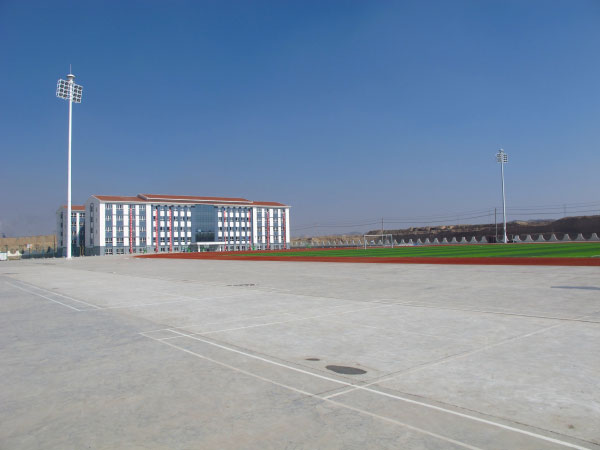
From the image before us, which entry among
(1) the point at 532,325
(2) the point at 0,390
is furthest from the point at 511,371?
(2) the point at 0,390

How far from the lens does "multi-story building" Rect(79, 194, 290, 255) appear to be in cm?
10775

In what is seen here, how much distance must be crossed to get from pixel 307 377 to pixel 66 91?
83.4 meters

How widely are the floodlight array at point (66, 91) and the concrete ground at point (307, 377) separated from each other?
2893 inches

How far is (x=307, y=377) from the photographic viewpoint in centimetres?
618

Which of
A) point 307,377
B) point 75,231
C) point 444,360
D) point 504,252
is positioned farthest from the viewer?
point 75,231

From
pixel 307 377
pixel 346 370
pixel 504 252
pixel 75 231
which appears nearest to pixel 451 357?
pixel 346 370

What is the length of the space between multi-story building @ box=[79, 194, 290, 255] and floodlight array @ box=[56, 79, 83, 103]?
34.8 meters

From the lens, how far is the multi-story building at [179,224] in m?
108

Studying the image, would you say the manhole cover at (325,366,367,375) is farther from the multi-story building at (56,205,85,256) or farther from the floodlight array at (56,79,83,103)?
the multi-story building at (56,205,85,256)

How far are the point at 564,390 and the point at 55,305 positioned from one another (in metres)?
15.0

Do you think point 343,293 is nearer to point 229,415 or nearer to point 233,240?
point 229,415

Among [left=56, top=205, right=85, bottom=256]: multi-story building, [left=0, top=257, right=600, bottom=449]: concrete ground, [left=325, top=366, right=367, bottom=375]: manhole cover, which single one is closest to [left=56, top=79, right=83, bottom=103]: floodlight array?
[left=56, top=205, right=85, bottom=256]: multi-story building

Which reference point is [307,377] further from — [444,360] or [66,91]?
[66,91]

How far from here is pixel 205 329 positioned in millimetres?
10016
